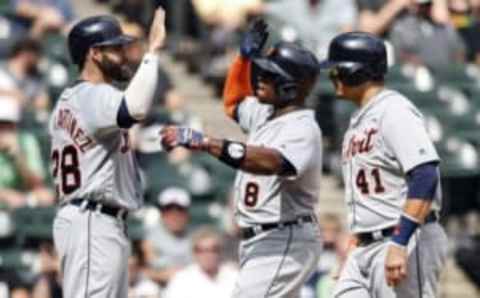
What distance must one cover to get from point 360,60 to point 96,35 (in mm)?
1300

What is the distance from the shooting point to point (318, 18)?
1555 cm

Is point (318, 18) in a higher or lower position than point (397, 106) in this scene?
lower

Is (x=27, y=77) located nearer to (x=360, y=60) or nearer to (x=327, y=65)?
(x=327, y=65)

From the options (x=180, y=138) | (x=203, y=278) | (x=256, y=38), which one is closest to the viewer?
(x=180, y=138)

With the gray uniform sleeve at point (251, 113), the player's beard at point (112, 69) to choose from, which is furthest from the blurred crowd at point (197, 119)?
the player's beard at point (112, 69)

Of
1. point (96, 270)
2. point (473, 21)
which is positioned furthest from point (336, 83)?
point (473, 21)

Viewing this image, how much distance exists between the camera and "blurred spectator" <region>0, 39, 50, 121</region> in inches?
555

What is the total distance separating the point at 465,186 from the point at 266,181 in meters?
6.16

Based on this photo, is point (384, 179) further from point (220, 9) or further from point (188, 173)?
point (220, 9)

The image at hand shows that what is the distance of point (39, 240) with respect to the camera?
508 inches

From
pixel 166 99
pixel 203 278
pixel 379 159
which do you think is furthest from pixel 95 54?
pixel 166 99

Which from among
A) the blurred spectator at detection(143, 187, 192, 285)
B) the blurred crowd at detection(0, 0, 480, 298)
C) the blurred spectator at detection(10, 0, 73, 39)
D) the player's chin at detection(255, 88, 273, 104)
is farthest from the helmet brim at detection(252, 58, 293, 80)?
the blurred spectator at detection(10, 0, 73, 39)

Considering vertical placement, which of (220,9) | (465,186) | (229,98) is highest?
(229,98)

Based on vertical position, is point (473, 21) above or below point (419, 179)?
below
